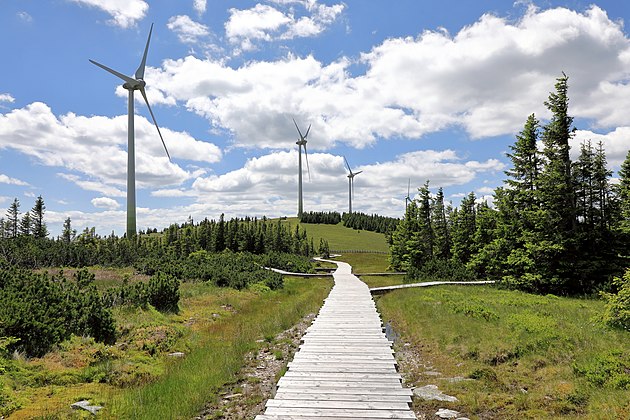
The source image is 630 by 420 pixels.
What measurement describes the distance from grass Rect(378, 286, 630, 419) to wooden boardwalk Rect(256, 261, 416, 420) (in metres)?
1.05

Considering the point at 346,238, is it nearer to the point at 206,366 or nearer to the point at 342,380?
the point at 206,366

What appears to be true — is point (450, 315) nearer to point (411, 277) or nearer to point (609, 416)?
point (609, 416)

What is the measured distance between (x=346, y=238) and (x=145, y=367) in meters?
151

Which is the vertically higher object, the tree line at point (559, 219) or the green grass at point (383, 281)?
the tree line at point (559, 219)

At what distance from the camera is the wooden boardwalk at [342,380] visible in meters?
7.70

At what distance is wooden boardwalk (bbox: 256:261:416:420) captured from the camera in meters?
7.70

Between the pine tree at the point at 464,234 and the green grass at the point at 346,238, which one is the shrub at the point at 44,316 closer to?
the pine tree at the point at 464,234

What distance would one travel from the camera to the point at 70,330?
45.5ft

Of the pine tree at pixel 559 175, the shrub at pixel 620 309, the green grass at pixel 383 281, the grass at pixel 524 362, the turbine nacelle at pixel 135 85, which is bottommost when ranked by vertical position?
the green grass at pixel 383 281

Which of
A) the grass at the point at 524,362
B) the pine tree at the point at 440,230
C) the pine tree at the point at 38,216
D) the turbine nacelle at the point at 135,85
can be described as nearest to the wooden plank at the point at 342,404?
the grass at the point at 524,362

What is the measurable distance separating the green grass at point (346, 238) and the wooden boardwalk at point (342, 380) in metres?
123

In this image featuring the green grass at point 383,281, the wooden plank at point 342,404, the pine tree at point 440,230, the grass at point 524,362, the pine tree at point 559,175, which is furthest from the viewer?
the pine tree at point 440,230

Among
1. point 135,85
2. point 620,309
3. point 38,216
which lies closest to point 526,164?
point 620,309

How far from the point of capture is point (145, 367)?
11844mm
